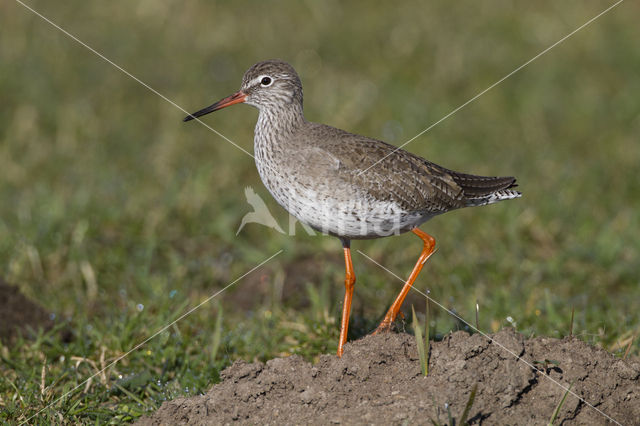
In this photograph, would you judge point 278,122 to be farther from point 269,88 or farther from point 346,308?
point 346,308

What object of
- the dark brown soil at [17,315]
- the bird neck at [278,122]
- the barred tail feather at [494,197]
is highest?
the bird neck at [278,122]

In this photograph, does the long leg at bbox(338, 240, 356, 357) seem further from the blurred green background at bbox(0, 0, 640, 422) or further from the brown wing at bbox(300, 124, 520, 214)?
the brown wing at bbox(300, 124, 520, 214)

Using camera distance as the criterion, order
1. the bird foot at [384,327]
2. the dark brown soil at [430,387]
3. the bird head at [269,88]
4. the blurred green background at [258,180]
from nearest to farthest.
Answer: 1. the dark brown soil at [430,387]
2. the bird foot at [384,327]
3. the bird head at [269,88]
4. the blurred green background at [258,180]

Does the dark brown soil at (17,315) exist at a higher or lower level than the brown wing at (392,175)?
lower

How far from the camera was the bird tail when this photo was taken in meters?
5.36

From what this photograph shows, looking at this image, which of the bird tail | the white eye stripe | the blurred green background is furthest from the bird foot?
the white eye stripe

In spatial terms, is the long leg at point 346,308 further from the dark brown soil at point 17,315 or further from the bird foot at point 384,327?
the dark brown soil at point 17,315

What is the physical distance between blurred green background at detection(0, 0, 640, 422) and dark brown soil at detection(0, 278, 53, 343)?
0.14 metres

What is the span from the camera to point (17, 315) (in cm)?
570

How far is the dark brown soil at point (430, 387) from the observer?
392 cm

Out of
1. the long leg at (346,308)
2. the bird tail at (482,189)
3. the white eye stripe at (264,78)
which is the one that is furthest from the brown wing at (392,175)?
the long leg at (346,308)

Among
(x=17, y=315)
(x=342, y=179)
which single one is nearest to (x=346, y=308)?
(x=342, y=179)

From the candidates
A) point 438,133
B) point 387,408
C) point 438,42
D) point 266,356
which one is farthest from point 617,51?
point 387,408

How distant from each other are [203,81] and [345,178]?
6.99m
